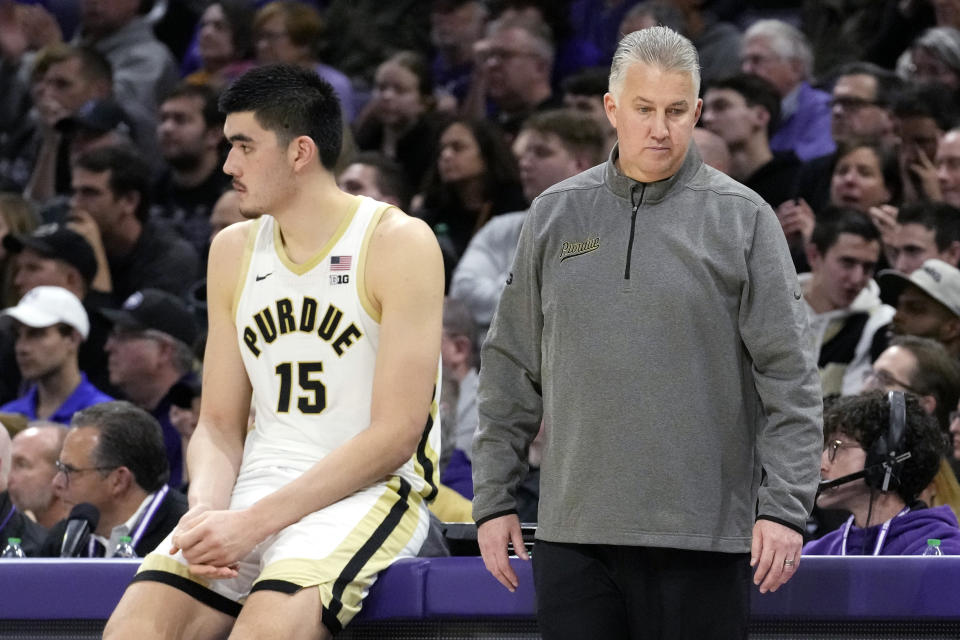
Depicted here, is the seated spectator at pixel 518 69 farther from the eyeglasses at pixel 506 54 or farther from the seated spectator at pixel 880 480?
the seated spectator at pixel 880 480

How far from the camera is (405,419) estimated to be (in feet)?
11.5

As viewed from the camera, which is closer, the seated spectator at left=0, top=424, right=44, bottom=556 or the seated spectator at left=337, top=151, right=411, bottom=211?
the seated spectator at left=0, top=424, right=44, bottom=556

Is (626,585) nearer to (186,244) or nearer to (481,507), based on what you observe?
(481,507)

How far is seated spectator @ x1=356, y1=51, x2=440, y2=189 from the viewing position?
9.15 meters

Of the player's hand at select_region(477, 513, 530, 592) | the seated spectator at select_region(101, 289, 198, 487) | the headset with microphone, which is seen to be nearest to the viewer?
the player's hand at select_region(477, 513, 530, 592)

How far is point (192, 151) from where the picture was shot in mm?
9266

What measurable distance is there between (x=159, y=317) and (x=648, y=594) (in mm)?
4882

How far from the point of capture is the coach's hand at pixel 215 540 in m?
3.30

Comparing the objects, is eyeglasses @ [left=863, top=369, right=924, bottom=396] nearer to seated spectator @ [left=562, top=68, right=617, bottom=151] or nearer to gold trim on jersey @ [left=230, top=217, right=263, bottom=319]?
gold trim on jersey @ [left=230, top=217, right=263, bottom=319]

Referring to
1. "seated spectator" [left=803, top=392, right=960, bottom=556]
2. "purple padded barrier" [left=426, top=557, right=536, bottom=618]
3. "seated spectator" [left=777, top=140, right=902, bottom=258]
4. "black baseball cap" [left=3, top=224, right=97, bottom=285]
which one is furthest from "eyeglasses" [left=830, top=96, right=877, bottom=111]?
"purple padded barrier" [left=426, top=557, right=536, bottom=618]

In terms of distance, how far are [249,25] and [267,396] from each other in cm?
730

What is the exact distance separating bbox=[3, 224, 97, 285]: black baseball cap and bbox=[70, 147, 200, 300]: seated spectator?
31cm

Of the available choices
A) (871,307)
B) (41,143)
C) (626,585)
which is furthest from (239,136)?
(41,143)

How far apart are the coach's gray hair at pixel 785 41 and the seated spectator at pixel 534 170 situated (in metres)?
Result: 1.61
